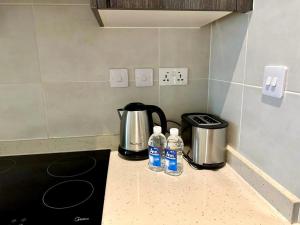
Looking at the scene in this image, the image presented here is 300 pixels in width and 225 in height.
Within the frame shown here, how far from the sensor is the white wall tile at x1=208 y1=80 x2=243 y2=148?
→ 0.87 meters

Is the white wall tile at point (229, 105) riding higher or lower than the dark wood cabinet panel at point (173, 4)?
lower

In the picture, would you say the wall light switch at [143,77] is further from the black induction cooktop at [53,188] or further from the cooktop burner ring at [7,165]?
the cooktop burner ring at [7,165]

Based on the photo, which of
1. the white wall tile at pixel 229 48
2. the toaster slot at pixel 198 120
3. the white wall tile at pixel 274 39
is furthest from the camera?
the toaster slot at pixel 198 120

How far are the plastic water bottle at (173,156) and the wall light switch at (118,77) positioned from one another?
1.20 ft

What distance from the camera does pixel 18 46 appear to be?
0.99 metres

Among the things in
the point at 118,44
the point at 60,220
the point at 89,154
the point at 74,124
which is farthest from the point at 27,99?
the point at 60,220

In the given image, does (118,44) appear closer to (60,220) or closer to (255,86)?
(255,86)

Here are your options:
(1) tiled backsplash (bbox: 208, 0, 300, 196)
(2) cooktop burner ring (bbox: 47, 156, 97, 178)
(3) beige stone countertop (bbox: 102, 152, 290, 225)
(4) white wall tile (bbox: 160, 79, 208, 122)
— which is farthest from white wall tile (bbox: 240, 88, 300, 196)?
(2) cooktop burner ring (bbox: 47, 156, 97, 178)

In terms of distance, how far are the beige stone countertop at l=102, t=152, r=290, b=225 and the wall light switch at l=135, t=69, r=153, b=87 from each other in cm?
41

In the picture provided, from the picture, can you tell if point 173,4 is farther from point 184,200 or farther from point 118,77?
point 184,200

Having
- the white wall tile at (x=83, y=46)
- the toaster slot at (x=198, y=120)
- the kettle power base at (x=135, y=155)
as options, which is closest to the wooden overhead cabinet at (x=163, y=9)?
the white wall tile at (x=83, y=46)

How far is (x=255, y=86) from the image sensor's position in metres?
0.75

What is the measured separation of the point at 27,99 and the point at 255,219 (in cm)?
102

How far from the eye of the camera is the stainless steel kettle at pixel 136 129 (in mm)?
957
